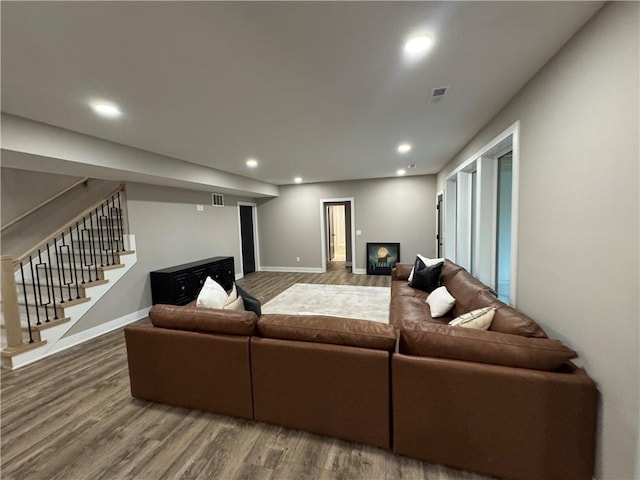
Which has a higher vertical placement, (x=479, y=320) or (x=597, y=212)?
(x=597, y=212)

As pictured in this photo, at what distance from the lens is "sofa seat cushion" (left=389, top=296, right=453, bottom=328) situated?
272cm

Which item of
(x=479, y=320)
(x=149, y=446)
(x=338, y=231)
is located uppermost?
(x=338, y=231)

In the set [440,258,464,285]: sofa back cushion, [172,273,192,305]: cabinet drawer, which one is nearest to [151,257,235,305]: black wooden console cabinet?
[172,273,192,305]: cabinet drawer

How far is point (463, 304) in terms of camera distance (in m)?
2.72

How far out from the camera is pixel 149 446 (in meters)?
1.81

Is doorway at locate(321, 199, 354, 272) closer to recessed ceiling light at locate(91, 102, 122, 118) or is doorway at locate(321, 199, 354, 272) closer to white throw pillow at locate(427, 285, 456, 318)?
white throw pillow at locate(427, 285, 456, 318)

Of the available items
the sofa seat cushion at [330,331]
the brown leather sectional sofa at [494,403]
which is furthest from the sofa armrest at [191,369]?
the brown leather sectional sofa at [494,403]

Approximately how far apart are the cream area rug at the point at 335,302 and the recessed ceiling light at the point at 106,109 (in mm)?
3181

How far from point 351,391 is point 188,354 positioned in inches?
49.7

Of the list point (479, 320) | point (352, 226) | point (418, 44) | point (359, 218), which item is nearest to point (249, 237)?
point (352, 226)

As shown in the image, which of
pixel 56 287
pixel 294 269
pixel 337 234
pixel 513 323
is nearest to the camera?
pixel 513 323

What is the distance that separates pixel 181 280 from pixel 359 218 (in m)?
4.62

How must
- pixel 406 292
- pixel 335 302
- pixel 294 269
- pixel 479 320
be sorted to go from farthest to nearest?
1. pixel 294 269
2. pixel 335 302
3. pixel 406 292
4. pixel 479 320

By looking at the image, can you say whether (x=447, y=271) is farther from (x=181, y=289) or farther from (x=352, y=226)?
(x=181, y=289)
